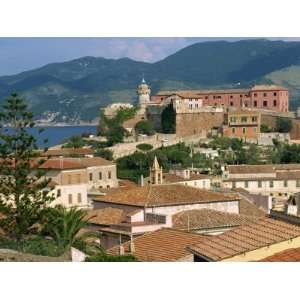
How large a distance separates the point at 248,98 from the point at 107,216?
121 feet

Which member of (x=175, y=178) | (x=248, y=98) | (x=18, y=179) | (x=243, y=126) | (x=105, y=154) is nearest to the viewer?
A: (x=18, y=179)

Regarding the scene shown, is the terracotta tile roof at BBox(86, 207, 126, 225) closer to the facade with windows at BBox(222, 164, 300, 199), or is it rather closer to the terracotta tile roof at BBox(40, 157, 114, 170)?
the terracotta tile roof at BBox(40, 157, 114, 170)

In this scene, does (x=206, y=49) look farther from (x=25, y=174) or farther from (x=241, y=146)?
(x=25, y=174)

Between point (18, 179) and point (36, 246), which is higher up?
point (18, 179)

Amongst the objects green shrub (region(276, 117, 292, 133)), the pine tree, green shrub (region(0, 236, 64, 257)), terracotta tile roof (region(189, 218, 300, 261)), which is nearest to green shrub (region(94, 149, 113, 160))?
green shrub (region(276, 117, 292, 133))

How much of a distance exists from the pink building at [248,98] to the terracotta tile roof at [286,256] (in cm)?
4275

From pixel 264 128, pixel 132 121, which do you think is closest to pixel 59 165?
pixel 264 128

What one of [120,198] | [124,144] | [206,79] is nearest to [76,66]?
[206,79]

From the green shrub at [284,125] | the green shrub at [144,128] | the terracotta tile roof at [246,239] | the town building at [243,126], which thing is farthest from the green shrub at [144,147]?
the terracotta tile roof at [246,239]

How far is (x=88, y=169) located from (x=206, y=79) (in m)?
101

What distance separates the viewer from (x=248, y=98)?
2103 inches

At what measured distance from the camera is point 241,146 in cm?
4244

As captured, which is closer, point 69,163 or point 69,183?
point 69,183

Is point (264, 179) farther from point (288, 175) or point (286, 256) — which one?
point (286, 256)
